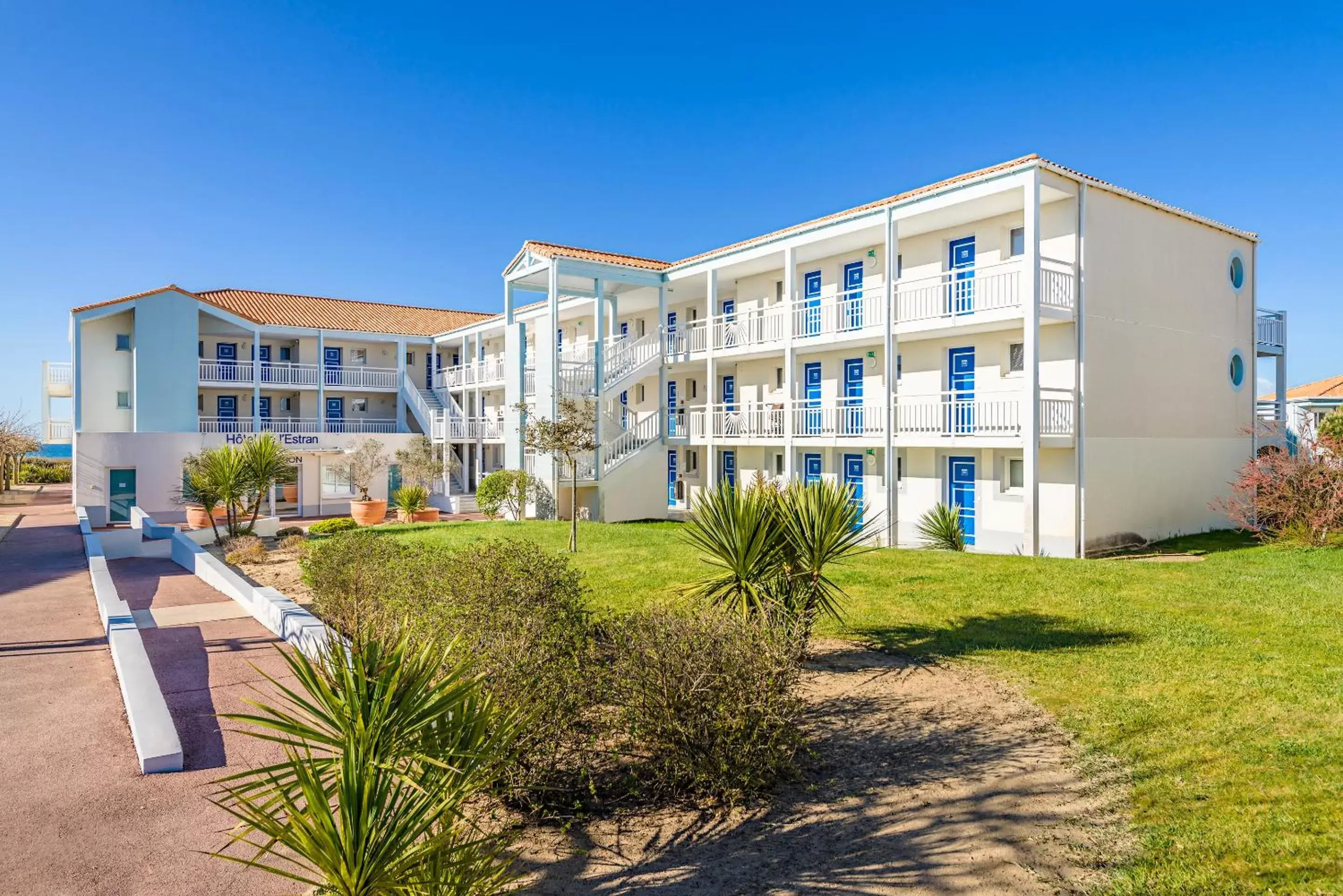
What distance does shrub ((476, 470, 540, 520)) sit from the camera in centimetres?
2342

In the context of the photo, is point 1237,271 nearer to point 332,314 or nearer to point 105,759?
point 105,759

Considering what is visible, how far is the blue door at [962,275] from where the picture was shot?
17.7 meters

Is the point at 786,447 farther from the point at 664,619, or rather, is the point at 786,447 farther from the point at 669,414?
the point at 664,619

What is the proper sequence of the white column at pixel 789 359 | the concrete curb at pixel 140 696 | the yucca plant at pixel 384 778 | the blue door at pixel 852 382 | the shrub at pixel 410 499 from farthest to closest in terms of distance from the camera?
the shrub at pixel 410 499 < the blue door at pixel 852 382 < the white column at pixel 789 359 < the concrete curb at pixel 140 696 < the yucca plant at pixel 384 778

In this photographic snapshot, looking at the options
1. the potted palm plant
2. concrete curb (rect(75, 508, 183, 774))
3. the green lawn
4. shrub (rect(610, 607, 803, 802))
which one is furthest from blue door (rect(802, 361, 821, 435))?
shrub (rect(610, 607, 803, 802))

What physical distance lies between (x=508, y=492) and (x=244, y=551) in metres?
7.14

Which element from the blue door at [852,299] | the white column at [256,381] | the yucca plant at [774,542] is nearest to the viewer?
the yucca plant at [774,542]

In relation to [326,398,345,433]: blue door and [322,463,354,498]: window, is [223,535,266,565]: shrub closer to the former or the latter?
[322,463,354,498]: window

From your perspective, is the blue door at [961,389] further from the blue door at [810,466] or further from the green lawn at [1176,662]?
the blue door at [810,466]

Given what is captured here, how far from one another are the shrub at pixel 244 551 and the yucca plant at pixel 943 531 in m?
14.7

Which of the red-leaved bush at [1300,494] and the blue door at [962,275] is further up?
the blue door at [962,275]

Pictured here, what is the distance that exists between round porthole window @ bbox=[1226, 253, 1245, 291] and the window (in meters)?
29.7

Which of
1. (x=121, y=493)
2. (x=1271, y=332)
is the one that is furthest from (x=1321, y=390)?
(x=121, y=493)

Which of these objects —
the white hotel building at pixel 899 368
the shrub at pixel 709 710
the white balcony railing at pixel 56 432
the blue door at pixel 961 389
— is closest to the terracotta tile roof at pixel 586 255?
the white hotel building at pixel 899 368
